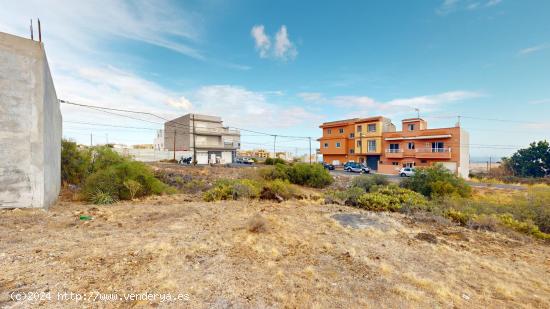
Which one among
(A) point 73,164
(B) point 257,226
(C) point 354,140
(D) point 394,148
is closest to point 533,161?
(D) point 394,148

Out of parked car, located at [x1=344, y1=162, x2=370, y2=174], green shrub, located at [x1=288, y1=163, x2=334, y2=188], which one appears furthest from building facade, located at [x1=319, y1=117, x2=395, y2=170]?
green shrub, located at [x1=288, y1=163, x2=334, y2=188]

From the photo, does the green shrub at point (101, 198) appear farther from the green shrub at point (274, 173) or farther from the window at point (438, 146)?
the window at point (438, 146)

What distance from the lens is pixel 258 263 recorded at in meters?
3.93

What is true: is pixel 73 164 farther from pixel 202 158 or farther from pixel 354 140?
pixel 354 140

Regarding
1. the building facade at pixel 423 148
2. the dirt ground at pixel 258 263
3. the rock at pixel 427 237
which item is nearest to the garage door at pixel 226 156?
the building facade at pixel 423 148

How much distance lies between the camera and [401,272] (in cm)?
376

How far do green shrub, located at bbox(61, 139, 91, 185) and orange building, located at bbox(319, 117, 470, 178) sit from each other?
28.9 m

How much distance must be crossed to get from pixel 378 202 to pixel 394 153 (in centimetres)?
2595

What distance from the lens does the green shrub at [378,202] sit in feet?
28.2

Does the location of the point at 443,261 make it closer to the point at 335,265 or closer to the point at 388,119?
the point at 335,265

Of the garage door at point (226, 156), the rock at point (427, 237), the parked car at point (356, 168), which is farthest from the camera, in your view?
the garage door at point (226, 156)

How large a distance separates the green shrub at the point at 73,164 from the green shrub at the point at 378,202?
13.3 metres

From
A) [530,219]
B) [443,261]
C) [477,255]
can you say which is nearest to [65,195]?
[443,261]

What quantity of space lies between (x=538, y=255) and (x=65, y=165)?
58.2ft
